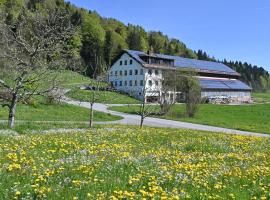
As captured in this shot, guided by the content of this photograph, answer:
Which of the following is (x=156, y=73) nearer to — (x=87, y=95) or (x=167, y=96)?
(x=87, y=95)

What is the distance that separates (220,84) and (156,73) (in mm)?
23545

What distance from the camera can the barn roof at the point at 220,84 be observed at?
371 ft

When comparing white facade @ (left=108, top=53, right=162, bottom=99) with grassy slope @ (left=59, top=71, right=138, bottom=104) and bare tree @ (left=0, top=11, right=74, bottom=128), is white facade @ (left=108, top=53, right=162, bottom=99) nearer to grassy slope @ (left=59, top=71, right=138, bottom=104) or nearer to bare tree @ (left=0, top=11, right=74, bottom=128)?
grassy slope @ (left=59, top=71, right=138, bottom=104)

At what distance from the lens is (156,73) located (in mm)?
108812

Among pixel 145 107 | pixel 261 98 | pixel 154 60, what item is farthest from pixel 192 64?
pixel 145 107

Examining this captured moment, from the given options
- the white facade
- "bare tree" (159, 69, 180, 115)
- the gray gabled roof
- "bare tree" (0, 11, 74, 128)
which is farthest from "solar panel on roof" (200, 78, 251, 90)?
"bare tree" (0, 11, 74, 128)

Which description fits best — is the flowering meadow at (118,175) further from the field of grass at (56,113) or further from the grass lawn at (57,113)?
the field of grass at (56,113)

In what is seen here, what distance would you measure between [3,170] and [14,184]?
123cm

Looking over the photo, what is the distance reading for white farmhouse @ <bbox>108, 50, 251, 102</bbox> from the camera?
108062 millimetres

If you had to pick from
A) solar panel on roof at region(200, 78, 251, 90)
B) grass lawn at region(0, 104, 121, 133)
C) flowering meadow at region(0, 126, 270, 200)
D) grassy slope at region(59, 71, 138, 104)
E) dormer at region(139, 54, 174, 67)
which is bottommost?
grass lawn at region(0, 104, 121, 133)

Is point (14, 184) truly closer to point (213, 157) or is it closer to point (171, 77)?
point (213, 157)

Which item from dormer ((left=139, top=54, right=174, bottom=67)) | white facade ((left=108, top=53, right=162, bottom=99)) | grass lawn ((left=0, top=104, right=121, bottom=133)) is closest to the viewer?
grass lawn ((left=0, top=104, right=121, bottom=133))

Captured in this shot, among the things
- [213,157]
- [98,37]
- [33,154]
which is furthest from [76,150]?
[98,37]

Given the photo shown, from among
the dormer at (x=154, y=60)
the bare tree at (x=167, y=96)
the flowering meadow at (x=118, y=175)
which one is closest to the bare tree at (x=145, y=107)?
the bare tree at (x=167, y=96)
